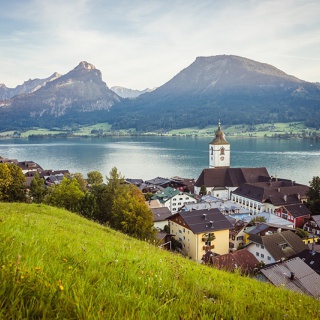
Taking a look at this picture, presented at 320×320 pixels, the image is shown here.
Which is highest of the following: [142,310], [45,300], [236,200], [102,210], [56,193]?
[45,300]

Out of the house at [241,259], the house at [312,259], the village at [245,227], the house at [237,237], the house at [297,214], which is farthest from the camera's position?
the house at [297,214]

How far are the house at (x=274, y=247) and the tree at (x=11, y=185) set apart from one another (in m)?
28.6

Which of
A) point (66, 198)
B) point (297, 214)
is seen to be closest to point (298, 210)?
point (297, 214)

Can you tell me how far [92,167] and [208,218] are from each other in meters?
89.0

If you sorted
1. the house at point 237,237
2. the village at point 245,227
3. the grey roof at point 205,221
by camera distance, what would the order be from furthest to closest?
the house at point 237,237 → the grey roof at point 205,221 → the village at point 245,227

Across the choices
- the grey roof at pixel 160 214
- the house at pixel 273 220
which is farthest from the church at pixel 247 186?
the grey roof at pixel 160 214

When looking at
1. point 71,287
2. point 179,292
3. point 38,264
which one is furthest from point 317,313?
point 38,264

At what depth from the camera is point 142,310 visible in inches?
100

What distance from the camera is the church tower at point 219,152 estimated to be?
3155 inches

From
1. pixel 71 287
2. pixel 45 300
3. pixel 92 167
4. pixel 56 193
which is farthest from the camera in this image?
pixel 92 167

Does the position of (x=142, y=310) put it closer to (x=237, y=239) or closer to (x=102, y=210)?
(x=102, y=210)

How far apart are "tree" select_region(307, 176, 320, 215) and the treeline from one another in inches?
1225

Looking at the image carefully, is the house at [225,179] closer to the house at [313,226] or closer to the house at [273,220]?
the house at [273,220]

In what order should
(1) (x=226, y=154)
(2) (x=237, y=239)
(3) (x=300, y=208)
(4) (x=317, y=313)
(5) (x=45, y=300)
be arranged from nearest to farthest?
1. (5) (x=45, y=300)
2. (4) (x=317, y=313)
3. (2) (x=237, y=239)
4. (3) (x=300, y=208)
5. (1) (x=226, y=154)
